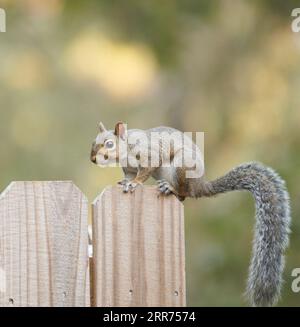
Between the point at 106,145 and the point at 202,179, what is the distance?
1.08 feet

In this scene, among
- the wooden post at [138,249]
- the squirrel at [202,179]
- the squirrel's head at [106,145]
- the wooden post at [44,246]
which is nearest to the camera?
the wooden post at [44,246]

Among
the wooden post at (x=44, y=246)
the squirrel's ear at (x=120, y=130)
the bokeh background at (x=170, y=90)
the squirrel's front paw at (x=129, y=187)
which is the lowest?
the wooden post at (x=44, y=246)

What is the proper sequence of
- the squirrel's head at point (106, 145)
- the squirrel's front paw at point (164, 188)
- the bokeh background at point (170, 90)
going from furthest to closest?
the bokeh background at point (170, 90) < the squirrel's head at point (106, 145) < the squirrel's front paw at point (164, 188)

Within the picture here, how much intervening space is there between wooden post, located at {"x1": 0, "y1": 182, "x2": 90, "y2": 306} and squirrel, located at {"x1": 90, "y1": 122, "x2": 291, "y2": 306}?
0.38 meters

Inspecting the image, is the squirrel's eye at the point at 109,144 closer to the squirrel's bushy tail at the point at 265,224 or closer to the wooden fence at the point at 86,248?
the squirrel's bushy tail at the point at 265,224

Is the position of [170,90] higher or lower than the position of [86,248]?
higher

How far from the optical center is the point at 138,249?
2.59m

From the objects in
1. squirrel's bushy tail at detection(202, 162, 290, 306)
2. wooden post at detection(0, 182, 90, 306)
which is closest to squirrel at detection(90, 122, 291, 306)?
squirrel's bushy tail at detection(202, 162, 290, 306)

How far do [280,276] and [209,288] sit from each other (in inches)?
145

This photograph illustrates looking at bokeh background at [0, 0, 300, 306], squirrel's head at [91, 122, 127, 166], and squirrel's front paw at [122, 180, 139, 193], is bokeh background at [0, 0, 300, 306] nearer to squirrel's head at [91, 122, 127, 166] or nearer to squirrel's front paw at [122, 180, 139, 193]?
squirrel's head at [91, 122, 127, 166]

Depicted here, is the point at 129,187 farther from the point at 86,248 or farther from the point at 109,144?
the point at 109,144

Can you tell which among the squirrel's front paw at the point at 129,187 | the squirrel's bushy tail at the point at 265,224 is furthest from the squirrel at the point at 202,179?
the squirrel's front paw at the point at 129,187

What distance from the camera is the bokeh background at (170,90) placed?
256 inches

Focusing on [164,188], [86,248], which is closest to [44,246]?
[86,248]
